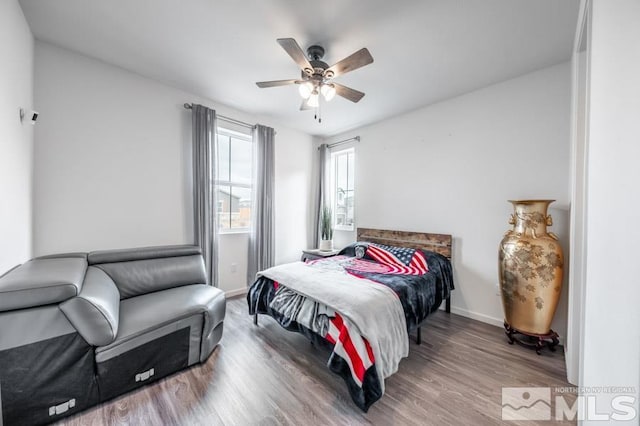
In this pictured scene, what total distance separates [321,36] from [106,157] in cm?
242

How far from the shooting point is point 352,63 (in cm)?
179

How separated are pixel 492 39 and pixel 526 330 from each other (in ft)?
8.47

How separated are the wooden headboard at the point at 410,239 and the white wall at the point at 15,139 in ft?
11.9

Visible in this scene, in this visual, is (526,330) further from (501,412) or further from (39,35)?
(39,35)

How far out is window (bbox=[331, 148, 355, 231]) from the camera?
4.24 metres

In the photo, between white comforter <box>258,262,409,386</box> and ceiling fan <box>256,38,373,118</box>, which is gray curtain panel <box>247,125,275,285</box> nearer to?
white comforter <box>258,262,409,386</box>

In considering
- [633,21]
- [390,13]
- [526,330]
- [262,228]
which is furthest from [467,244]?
[262,228]

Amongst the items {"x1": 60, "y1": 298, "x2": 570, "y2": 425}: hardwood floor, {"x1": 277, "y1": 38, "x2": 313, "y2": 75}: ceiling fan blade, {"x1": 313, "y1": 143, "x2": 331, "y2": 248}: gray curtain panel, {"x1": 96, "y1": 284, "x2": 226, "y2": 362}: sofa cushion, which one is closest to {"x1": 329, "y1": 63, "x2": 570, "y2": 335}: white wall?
{"x1": 60, "y1": 298, "x2": 570, "y2": 425}: hardwood floor

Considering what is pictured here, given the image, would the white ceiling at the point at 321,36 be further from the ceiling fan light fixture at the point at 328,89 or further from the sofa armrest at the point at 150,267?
the sofa armrest at the point at 150,267

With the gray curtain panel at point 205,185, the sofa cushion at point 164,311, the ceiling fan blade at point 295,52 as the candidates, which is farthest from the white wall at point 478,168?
the sofa cushion at point 164,311

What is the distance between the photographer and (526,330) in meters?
2.15

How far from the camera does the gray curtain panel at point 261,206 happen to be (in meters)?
3.54

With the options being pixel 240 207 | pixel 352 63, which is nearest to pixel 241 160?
pixel 240 207

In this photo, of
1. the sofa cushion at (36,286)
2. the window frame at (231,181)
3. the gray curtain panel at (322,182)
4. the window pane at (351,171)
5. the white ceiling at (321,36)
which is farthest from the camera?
the gray curtain panel at (322,182)
